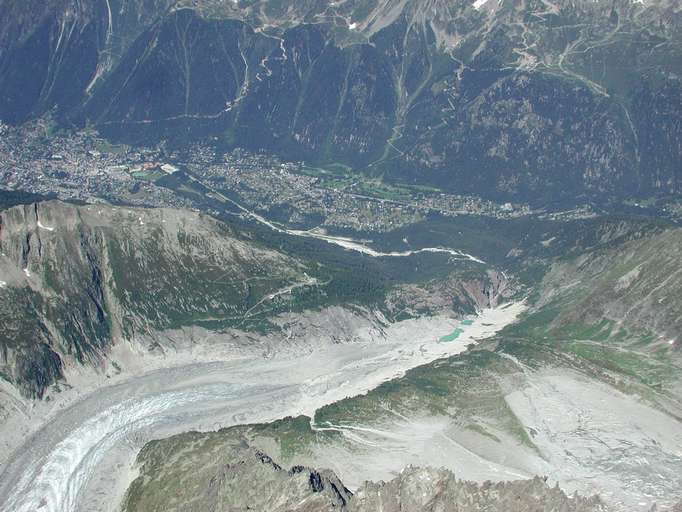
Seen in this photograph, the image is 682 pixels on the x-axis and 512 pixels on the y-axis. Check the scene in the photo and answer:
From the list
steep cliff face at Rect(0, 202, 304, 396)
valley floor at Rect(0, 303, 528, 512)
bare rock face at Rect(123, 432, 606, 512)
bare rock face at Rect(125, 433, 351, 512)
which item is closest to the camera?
bare rock face at Rect(123, 432, 606, 512)

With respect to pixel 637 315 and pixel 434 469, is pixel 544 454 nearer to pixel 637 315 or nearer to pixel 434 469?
pixel 434 469

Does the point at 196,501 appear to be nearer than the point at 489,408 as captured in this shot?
Yes

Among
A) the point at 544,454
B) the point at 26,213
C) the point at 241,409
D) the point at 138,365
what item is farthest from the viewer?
the point at 26,213

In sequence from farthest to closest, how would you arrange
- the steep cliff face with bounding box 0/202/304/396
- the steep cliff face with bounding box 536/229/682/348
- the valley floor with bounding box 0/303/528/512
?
the steep cliff face with bounding box 536/229/682/348, the steep cliff face with bounding box 0/202/304/396, the valley floor with bounding box 0/303/528/512

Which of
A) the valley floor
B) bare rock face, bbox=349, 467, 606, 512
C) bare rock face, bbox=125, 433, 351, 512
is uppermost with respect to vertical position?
bare rock face, bbox=349, 467, 606, 512

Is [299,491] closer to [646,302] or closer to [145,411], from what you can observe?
[145,411]

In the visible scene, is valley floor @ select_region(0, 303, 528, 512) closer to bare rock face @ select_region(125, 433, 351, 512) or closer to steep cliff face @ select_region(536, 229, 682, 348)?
bare rock face @ select_region(125, 433, 351, 512)

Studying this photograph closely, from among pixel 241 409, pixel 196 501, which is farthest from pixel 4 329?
pixel 196 501

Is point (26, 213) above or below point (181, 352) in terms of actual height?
above

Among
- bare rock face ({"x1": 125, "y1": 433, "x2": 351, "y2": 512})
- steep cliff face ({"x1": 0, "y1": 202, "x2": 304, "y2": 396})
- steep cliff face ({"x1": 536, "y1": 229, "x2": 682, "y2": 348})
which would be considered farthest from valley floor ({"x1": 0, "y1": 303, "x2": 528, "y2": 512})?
steep cliff face ({"x1": 536, "y1": 229, "x2": 682, "y2": 348})
